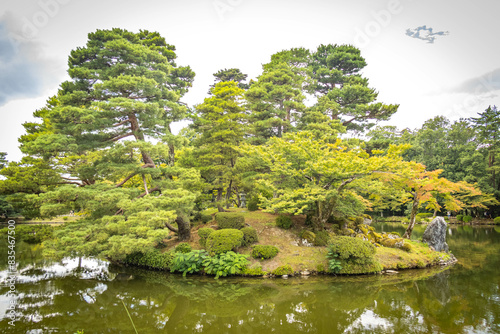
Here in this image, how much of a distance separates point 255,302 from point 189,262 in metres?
3.95

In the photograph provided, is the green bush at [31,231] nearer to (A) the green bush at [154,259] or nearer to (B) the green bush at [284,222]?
(A) the green bush at [154,259]

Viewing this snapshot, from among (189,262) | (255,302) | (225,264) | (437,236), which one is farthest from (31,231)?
(437,236)

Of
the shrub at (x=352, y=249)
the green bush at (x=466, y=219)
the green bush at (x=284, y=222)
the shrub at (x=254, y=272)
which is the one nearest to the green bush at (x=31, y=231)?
the shrub at (x=254, y=272)

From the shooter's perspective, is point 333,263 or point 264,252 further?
point 264,252

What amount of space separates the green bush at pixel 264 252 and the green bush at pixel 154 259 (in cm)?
366

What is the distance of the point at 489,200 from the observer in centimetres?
2562

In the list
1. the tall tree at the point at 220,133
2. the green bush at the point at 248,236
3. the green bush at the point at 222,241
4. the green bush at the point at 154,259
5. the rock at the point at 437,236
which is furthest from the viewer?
the tall tree at the point at 220,133

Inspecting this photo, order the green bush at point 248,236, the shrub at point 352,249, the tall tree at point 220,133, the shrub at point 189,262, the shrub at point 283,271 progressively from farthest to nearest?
the tall tree at point 220,133 → the green bush at point 248,236 → the shrub at point 189,262 → the shrub at point 283,271 → the shrub at point 352,249

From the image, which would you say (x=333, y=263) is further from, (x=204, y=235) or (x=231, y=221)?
(x=204, y=235)

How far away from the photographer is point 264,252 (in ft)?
34.2

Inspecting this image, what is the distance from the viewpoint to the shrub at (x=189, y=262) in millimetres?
10148

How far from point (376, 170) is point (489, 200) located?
81.3 ft

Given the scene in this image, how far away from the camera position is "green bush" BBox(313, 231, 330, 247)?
1159 centimetres

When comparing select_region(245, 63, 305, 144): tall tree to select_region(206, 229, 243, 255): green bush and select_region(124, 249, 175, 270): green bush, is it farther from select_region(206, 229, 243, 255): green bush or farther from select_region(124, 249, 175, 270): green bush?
select_region(124, 249, 175, 270): green bush
